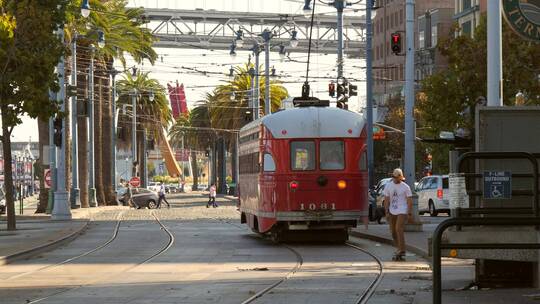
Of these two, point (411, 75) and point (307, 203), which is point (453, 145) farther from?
point (411, 75)

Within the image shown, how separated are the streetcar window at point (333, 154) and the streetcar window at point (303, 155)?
0.25m

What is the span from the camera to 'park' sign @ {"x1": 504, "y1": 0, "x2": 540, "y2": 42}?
45.4 feet

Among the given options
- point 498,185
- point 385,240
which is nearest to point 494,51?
point 498,185

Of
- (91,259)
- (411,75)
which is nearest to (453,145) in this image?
(91,259)

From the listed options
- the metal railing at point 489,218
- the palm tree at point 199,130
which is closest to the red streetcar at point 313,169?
the metal railing at point 489,218

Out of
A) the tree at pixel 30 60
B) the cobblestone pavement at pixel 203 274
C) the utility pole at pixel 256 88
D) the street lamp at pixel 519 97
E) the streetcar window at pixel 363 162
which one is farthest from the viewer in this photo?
the utility pole at pixel 256 88

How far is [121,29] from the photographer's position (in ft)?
208

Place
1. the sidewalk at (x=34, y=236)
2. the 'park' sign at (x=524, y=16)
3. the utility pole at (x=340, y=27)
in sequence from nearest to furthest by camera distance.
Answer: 1. the 'park' sign at (x=524, y=16)
2. the sidewalk at (x=34, y=236)
3. the utility pole at (x=340, y=27)

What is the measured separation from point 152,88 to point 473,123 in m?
85.4

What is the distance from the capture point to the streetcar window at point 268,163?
30.2 meters

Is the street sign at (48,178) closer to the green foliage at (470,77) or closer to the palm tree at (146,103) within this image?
the green foliage at (470,77)

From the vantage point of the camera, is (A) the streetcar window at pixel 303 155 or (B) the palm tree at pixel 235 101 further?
(B) the palm tree at pixel 235 101

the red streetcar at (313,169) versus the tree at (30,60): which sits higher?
the tree at (30,60)

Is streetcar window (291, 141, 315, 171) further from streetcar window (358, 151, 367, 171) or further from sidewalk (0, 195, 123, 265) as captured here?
sidewalk (0, 195, 123, 265)
